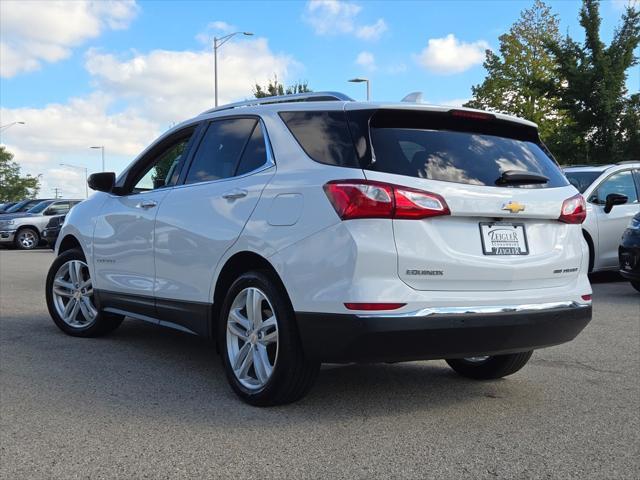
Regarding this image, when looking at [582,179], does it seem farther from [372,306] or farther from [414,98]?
[372,306]

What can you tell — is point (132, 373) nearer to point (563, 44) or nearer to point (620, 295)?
point (620, 295)

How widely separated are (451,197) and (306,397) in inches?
60.6

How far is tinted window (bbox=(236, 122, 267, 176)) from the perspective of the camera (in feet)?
14.8

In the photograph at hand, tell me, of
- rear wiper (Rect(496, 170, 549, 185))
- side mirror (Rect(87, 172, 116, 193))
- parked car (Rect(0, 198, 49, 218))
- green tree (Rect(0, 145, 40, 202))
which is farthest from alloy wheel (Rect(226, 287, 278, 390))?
green tree (Rect(0, 145, 40, 202))

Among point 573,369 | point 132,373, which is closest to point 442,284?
point 573,369

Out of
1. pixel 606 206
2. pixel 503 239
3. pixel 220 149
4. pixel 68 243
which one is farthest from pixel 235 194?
pixel 606 206

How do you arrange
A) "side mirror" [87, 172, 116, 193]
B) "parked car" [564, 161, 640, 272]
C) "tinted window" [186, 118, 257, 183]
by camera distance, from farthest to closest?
"parked car" [564, 161, 640, 272], "side mirror" [87, 172, 116, 193], "tinted window" [186, 118, 257, 183]

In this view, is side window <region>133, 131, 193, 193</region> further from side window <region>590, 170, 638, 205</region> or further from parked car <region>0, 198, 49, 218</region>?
parked car <region>0, 198, 49, 218</region>

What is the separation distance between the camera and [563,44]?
83.2 feet

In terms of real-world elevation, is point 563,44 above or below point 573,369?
above

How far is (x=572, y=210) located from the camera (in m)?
4.30

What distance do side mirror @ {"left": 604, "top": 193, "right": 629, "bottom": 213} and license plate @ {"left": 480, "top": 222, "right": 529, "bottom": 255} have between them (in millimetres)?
7423

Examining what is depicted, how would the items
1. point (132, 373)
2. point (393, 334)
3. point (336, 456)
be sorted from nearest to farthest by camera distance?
1. point (336, 456)
2. point (393, 334)
3. point (132, 373)

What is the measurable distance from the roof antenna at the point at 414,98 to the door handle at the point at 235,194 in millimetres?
1080
